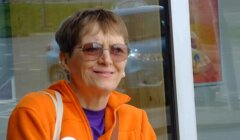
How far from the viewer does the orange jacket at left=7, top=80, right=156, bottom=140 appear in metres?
1.67

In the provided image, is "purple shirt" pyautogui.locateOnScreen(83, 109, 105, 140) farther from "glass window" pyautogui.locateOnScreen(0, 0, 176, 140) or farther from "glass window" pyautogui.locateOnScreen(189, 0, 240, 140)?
"glass window" pyautogui.locateOnScreen(189, 0, 240, 140)

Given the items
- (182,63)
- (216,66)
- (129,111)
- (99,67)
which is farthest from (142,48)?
(99,67)

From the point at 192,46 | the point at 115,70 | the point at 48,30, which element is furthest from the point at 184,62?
the point at 115,70

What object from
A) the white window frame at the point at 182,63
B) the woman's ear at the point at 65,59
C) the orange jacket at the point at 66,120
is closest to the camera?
the orange jacket at the point at 66,120

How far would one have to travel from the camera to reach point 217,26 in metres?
4.08

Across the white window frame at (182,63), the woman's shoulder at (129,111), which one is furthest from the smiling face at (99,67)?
the white window frame at (182,63)

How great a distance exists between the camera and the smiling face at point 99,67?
1.78 m

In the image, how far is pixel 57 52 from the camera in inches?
152

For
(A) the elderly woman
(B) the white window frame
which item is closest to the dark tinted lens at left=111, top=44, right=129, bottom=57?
→ (A) the elderly woman

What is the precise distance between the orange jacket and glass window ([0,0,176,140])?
1.97 m

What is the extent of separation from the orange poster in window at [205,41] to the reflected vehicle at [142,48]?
10.9 inches

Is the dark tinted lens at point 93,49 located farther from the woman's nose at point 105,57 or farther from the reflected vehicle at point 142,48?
the reflected vehicle at point 142,48

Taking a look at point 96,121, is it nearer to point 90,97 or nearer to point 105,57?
point 90,97

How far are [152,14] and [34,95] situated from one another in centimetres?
221
